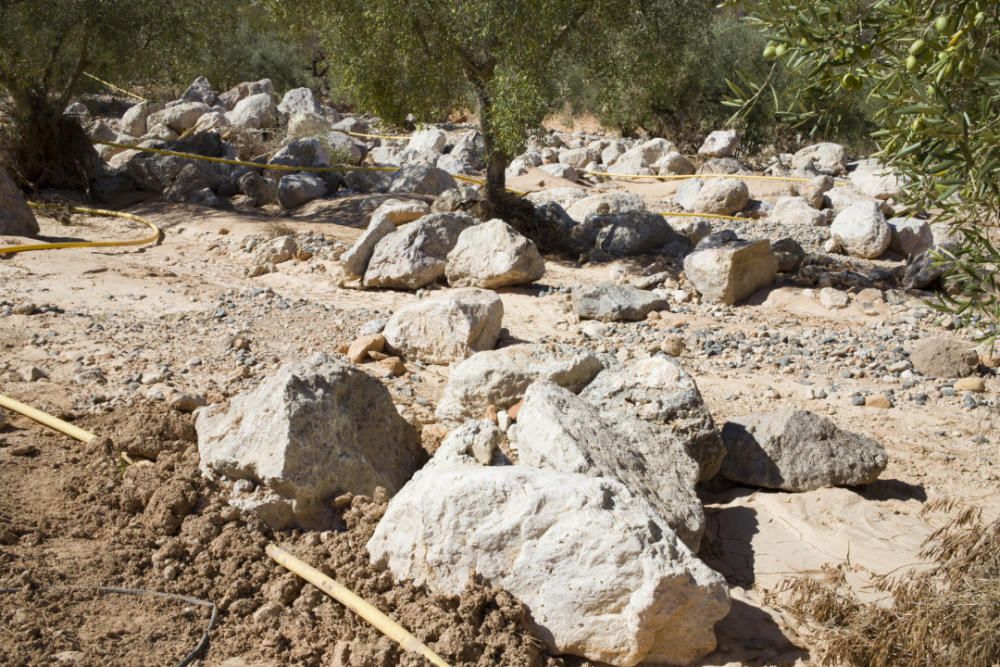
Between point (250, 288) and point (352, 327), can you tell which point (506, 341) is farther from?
point (250, 288)

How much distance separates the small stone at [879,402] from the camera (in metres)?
6.07

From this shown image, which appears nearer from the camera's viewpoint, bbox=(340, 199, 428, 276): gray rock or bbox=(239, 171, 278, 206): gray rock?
bbox=(340, 199, 428, 276): gray rock

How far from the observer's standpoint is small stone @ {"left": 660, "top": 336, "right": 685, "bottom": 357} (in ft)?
23.1

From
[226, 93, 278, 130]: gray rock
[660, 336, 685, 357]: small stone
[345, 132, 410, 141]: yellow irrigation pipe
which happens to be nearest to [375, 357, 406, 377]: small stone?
[660, 336, 685, 357]: small stone

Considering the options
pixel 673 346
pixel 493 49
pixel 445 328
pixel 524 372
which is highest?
pixel 493 49

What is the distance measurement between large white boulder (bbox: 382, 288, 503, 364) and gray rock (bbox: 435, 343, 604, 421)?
1099mm

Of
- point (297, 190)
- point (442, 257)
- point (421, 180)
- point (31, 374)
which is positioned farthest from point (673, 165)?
point (31, 374)

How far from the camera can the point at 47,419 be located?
480cm

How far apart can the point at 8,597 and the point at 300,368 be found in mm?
1563

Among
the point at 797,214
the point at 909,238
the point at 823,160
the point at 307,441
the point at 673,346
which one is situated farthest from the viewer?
the point at 823,160

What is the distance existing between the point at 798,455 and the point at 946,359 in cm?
252

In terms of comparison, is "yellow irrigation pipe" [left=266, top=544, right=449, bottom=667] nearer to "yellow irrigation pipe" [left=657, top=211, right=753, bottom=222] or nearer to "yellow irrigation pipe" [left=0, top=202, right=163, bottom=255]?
"yellow irrigation pipe" [left=0, top=202, right=163, bottom=255]

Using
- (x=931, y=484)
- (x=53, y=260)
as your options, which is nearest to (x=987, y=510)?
(x=931, y=484)

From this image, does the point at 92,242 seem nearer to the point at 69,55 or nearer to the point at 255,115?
the point at 69,55
